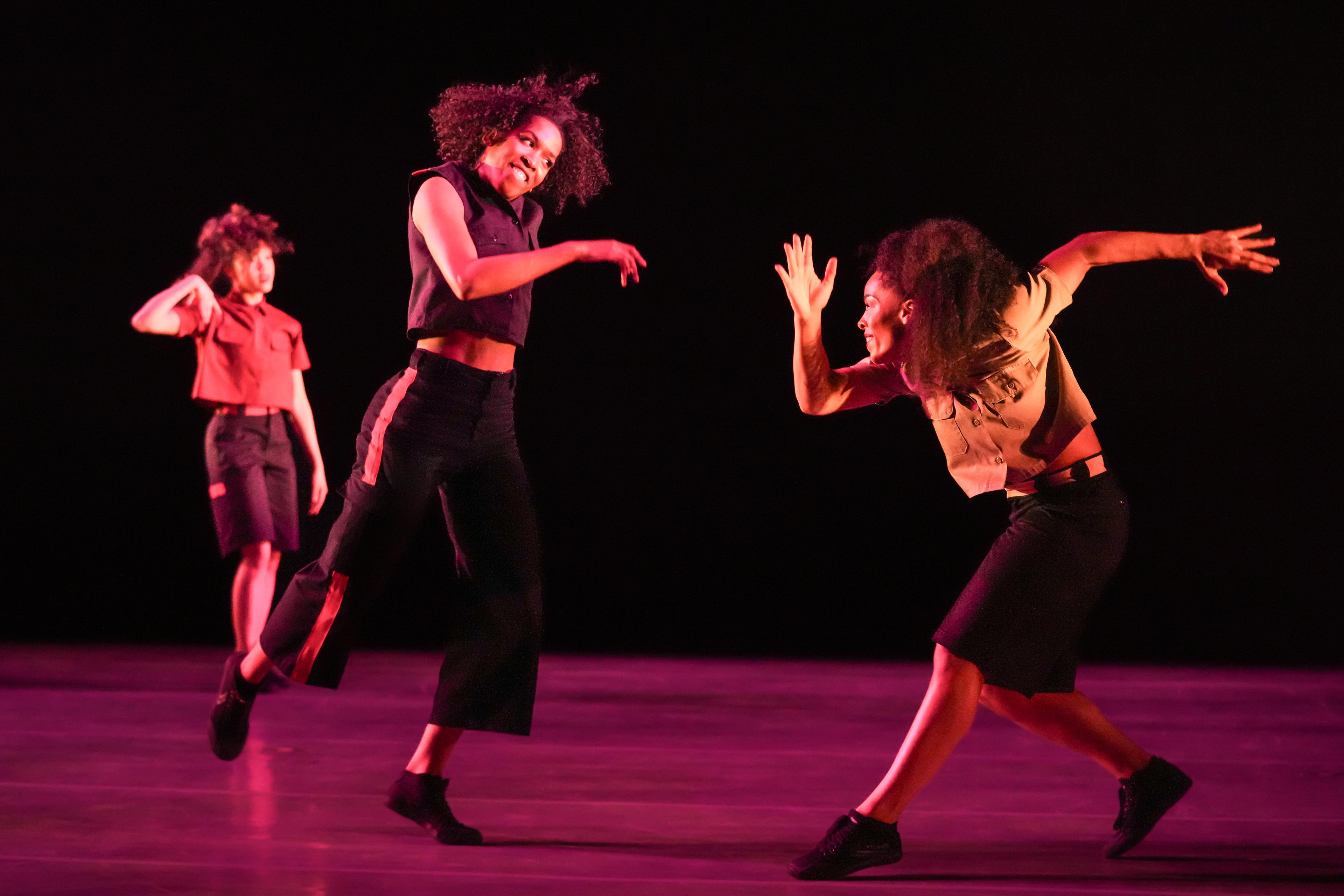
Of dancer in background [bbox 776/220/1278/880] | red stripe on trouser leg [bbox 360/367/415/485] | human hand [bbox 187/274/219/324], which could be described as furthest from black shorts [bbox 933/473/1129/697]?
human hand [bbox 187/274/219/324]

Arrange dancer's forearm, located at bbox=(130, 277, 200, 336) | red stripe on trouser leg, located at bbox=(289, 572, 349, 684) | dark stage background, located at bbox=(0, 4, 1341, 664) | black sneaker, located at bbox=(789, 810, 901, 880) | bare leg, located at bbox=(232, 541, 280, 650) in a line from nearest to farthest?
black sneaker, located at bbox=(789, 810, 901, 880)
red stripe on trouser leg, located at bbox=(289, 572, 349, 684)
dancer's forearm, located at bbox=(130, 277, 200, 336)
bare leg, located at bbox=(232, 541, 280, 650)
dark stage background, located at bbox=(0, 4, 1341, 664)

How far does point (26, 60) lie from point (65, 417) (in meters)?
1.35

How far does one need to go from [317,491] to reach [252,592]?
0.35m

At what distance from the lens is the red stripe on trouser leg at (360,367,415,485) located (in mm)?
2117

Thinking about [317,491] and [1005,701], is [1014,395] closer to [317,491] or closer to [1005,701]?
[1005,701]

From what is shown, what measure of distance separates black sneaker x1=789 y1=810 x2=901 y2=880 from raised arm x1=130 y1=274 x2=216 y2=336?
226 centimetres

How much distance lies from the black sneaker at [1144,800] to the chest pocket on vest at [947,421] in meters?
0.59

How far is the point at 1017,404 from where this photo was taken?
196 cm

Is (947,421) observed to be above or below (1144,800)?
above

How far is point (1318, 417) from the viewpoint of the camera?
4.53 m

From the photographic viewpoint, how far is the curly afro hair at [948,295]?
1917 millimetres

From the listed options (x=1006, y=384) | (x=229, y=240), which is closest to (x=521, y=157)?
(x=1006, y=384)

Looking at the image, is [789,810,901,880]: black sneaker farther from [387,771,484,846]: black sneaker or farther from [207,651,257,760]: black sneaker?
[207,651,257,760]: black sneaker

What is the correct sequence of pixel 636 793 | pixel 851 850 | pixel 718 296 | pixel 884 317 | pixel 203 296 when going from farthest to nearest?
1. pixel 718 296
2. pixel 203 296
3. pixel 636 793
4. pixel 884 317
5. pixel 851 850
